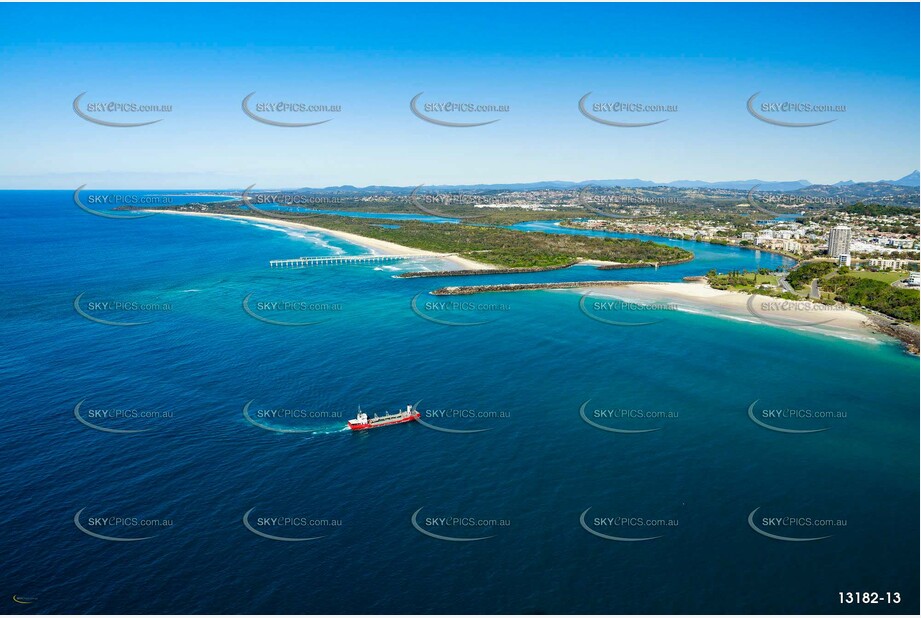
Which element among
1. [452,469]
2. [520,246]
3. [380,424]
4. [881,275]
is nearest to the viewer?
[452,469]

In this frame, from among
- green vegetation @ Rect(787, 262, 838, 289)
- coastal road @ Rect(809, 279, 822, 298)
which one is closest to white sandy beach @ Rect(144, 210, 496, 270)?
green vegetation @ Rect(787, 262, 838, 289)

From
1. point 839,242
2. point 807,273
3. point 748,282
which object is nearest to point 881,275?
point 807,273

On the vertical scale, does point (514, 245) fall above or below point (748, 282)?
above

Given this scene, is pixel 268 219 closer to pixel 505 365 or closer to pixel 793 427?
pixel 505 365

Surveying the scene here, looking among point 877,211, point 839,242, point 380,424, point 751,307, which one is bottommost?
point 380,424

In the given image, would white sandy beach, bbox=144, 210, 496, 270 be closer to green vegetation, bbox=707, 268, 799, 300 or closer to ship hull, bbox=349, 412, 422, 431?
green vegetation, bbox=707, 268, 799, 300

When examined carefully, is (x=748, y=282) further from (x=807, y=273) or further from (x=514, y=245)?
(x=514, y=245)

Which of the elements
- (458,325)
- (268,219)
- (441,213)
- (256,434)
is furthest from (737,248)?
(268,219)
